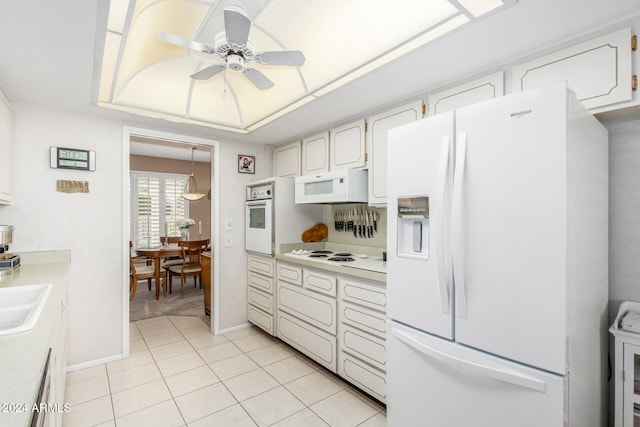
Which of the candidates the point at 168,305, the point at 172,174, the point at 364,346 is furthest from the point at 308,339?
the point at 172,174

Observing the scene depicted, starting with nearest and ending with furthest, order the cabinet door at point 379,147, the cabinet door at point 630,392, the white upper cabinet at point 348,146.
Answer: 1. the cabinet door at point 630,392
2. the cabinet door at point 379,147
3. the white upper cabinet at point 348,146

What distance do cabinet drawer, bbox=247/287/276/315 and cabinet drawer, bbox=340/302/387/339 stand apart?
3.65 ft

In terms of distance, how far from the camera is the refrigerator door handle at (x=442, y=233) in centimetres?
139

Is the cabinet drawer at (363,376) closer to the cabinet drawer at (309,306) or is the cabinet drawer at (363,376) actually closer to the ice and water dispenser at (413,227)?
the cabinet drawer at (309,306)

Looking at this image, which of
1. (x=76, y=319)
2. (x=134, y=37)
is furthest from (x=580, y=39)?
(x=76, y=319)

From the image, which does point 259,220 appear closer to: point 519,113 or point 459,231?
point 459,231

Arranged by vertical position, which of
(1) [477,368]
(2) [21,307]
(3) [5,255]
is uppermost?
(3) [5,255]

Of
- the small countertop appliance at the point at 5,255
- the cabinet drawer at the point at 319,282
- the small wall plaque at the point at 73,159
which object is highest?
the small wall plaque at the point at 73,159

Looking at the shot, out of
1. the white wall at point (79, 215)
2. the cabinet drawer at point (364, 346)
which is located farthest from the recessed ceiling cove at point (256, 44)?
the cabinet drawer at point (364, 346)

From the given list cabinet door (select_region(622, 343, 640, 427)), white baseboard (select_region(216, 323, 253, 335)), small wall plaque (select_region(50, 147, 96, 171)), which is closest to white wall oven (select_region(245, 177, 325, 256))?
white baseboard (select_region(216, 323, 253, 335))

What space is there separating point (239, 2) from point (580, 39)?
180cm

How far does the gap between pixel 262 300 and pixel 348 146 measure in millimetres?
1910

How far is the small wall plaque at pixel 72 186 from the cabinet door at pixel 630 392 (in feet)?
12.3

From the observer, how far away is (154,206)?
6.42 metres
